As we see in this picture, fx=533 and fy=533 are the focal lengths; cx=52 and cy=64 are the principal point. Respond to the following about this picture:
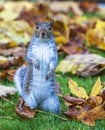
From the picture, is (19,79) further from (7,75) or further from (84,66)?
(84,66)

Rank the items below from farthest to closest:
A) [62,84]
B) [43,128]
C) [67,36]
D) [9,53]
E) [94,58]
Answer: [67,36] < [9,53] < [94,58] < [62,84] < [43,128]

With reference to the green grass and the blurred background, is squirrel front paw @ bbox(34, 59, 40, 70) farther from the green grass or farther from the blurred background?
the blurred background

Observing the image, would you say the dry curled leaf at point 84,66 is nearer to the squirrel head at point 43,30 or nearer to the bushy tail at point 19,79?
the bushy tail at point 19,79

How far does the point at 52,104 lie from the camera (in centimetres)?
354

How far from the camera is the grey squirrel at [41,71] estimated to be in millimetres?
3442

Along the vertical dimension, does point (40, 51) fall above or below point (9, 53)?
above

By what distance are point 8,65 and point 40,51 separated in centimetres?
147

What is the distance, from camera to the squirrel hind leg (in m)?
3.54

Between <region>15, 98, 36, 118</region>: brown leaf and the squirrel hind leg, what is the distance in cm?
13

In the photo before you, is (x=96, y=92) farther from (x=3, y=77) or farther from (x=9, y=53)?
(x=9, y=53)

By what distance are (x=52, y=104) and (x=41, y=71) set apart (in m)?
0.25

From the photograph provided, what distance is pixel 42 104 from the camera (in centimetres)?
357

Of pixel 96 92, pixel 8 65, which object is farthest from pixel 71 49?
pixel 96 92

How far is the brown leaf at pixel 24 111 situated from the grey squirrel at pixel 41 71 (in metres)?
0.06
